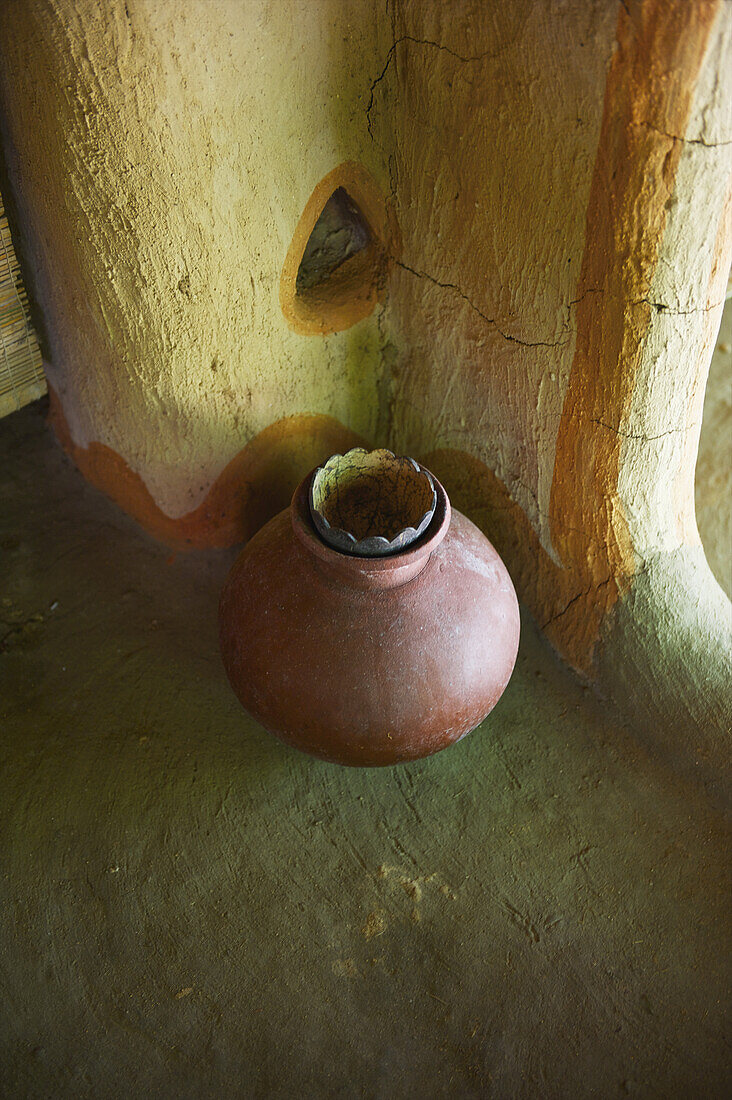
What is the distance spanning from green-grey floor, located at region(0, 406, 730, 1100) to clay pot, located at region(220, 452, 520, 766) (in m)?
0.33

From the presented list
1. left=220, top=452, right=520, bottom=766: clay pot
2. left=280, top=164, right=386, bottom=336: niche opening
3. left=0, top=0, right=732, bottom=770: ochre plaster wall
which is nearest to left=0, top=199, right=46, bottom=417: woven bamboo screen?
left=0, top=0, right=732, bottom=770: ochre plaster wall

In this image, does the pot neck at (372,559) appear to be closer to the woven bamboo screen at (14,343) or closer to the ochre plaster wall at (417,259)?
the ochre plaster wall at (417,259)

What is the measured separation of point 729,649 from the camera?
224 cm

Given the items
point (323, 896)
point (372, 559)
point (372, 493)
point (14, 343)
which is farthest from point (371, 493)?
point (14, 343)

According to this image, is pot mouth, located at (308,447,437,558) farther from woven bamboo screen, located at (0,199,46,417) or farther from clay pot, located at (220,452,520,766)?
woven bamboo screen, located at (0,199,46,417)

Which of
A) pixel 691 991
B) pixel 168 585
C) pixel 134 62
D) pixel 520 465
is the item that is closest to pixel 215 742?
pixel 168 585

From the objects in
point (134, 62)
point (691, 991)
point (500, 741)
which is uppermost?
point (134, 62)

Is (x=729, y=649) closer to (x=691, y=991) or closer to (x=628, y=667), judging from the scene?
(x=628, y=667)

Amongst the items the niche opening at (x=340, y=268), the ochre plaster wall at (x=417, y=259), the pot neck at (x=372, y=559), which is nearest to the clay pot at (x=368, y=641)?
the pot neck at (x=372, y=559)

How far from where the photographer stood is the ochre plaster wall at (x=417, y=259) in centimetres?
180

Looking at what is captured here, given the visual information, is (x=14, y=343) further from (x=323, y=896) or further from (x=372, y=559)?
(x=323, y=896)

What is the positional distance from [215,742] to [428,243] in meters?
1.58

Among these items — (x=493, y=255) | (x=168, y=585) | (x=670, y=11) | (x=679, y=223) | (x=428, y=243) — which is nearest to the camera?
(x=670, y=11)

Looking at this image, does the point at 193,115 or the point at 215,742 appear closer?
the point at 193,115
